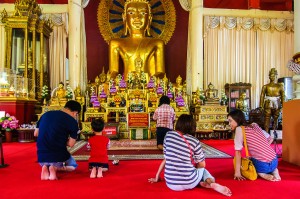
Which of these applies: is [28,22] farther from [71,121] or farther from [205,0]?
[71,121]

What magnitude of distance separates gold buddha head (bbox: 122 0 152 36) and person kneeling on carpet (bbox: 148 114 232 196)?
27.4 feet

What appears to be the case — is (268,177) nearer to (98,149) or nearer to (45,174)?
(98,149)

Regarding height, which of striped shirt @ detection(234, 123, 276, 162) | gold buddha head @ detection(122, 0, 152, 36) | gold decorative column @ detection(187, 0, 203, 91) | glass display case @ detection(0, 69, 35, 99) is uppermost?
gold buddha head @ detection(122, 0, 152, 36)

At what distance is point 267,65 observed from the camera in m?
10.5

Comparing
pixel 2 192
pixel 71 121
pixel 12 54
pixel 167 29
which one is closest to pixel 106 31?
pixel 167 29

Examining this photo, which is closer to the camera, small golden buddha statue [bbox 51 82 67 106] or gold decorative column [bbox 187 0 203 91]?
small golden buddha statue [bbox 51 82 67 106]

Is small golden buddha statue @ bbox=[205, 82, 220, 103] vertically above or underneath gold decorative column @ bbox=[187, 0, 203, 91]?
underneath

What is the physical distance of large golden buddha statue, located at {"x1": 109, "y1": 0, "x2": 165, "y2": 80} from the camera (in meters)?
10.5

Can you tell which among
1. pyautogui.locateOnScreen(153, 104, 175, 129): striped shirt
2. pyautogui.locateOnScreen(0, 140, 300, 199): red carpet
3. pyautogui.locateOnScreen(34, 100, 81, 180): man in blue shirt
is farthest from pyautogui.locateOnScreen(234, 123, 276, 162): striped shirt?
pyautogui.locateOnScreen(153, 104, 175, 129): striped shirt

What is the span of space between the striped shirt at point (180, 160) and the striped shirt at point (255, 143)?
2.13 ft

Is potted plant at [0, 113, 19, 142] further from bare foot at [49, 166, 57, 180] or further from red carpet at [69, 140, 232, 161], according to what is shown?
bare foot at [49, 166, 57, 180]

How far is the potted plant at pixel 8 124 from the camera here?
308 inches

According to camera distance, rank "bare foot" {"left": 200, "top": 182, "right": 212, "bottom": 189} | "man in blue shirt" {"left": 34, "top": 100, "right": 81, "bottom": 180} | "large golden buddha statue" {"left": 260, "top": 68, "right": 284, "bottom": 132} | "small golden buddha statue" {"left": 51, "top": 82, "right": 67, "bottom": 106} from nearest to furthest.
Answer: "bare foot" {"left": 200, "top": 182, "right": 212, "bottom": 189}, "man in blue shirt" {"left": 34, "top": 100, "right": 81, "bottom": 180}, "large golden buddha statue" {"left": 260, "top": 68, "right": 284, "bottom": 132}, "small golden buddha statue" {"left": 51, "top": 82, "right": 67, "bottom": 106}

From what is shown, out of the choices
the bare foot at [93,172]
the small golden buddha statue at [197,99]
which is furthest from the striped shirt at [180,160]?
the small golden buddha statue at [197,99]
